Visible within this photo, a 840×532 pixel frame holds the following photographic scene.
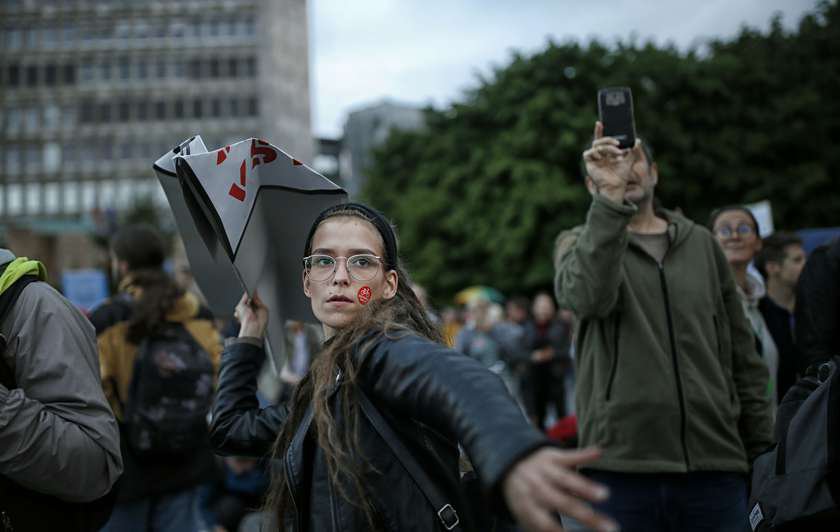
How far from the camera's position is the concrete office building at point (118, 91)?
245 feet

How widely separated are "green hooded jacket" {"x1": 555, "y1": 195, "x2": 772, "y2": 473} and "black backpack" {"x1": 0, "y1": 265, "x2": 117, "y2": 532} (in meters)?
1.99

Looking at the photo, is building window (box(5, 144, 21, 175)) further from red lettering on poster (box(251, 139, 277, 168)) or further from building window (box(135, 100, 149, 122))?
red lettering on poster (box(251, 139, 277, 168))

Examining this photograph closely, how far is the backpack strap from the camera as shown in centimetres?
199

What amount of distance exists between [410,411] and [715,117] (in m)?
33.1

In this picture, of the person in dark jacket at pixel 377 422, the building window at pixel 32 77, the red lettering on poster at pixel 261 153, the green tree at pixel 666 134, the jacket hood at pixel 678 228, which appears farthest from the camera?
the building window at pixel 32 77

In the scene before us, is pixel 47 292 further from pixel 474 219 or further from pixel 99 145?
pixel 99 145

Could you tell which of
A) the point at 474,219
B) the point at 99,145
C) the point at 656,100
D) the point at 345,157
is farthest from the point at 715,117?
the point at 99,145

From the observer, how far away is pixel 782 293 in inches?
215

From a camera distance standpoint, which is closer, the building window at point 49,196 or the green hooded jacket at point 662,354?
the green hooded jacket at point 662,354

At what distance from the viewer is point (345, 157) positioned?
5319cm

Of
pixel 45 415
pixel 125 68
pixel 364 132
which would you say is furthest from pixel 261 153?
pixel 125 68

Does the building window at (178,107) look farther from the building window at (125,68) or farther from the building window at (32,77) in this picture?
the building window at (32,77)

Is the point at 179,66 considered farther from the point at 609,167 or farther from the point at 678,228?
the point at 609,167

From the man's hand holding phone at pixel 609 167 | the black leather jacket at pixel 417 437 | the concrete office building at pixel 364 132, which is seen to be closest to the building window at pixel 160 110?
the concrete office building at pixel 364 132
